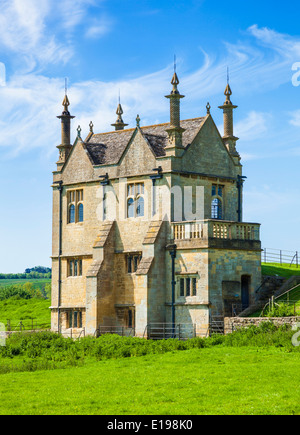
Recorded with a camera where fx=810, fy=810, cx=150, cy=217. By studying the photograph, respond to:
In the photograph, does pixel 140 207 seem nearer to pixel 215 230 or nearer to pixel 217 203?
pixel 217 203

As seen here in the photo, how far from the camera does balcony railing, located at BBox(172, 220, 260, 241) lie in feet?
151

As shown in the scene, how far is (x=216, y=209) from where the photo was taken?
51.2 meters

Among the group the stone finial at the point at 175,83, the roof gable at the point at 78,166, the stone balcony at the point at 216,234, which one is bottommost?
the stone balcony at the point at 216,234

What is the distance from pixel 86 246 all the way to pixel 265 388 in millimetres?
26489

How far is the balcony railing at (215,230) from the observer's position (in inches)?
1810

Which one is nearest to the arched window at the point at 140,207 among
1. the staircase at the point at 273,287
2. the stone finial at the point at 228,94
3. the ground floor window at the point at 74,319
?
the ground floor window at the point at 74,319

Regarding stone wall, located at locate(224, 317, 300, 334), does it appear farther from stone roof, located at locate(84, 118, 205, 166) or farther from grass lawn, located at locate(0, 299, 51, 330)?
grass lawn, located at locate(0, 299, 51, 330)

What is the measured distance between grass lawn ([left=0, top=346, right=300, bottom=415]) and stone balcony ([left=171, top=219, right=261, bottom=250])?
8.34 meters

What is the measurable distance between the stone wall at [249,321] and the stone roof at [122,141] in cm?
1174

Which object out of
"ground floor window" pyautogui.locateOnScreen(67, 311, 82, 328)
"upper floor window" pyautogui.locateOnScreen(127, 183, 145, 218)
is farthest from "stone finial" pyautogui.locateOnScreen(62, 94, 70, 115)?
"ground floor window" pyautogui.locateOnScreen(67, 311, 82, 328)

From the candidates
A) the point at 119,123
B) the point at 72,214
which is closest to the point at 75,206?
the point at 72,214

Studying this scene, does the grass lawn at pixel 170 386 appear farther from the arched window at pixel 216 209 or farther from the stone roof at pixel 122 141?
the stone roof at pixel 122 141
